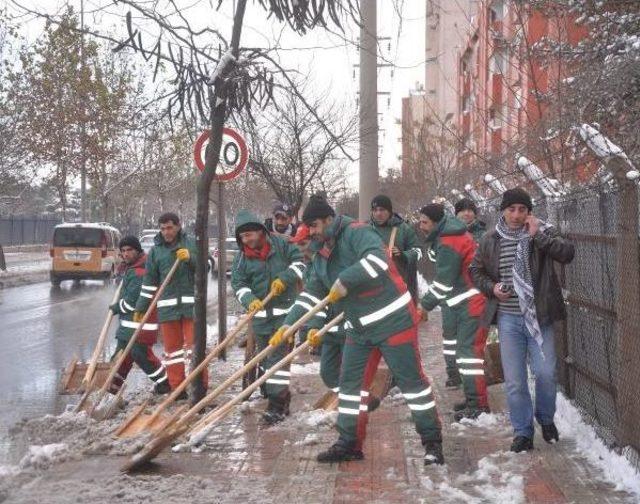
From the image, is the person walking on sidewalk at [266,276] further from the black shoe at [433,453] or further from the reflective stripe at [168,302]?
the black shoe at [433,453]

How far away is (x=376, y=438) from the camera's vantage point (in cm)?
698

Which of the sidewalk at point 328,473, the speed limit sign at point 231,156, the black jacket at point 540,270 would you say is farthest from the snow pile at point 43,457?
the speed limit sign at point 231,156

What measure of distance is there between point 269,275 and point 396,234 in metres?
2.13

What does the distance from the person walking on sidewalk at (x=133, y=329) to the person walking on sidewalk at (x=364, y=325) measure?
2.86m

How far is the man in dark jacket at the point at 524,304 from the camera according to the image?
625 centimetres

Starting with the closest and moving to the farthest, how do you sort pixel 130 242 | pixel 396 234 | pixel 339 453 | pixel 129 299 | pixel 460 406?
pixel 339 453
pixel 460 406
pixel 129 299
pixel 130 242
pixel 396 234

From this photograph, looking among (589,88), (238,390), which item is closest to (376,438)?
(238,390)

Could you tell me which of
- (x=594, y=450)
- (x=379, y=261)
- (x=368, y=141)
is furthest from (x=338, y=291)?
(x=368, y=141)

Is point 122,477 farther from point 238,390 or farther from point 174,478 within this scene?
point 238,390

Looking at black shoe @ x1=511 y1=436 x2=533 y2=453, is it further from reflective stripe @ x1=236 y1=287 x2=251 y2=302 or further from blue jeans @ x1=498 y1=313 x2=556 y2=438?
reflective stripe @ x1=236 y1=287 x2=251 y2=302

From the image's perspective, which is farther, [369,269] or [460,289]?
[460,289]

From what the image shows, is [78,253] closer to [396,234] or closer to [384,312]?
[396,234]

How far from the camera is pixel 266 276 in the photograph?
27.1 feet

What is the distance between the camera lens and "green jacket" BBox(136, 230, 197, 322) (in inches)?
345
